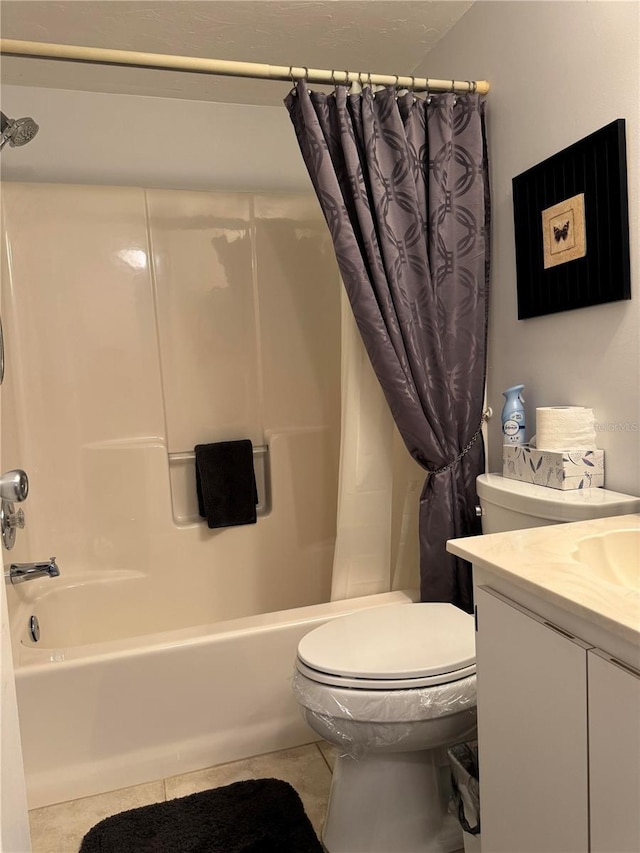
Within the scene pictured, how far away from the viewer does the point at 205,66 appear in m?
1.62

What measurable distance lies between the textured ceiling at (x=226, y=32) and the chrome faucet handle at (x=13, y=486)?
167 cm

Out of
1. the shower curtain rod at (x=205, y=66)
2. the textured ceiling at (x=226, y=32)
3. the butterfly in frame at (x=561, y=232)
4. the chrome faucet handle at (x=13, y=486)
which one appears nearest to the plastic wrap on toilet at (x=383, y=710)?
the chrome faucet handle at (x=13, y=486)

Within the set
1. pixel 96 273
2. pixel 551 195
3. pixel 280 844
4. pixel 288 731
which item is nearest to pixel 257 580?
pixel 288 731

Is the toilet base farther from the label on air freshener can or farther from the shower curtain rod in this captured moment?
the shower curtain rod

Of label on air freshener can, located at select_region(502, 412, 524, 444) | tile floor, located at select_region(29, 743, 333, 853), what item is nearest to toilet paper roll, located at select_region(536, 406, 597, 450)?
label on air freshener can, located at select_region(502, 412, 524, 444)

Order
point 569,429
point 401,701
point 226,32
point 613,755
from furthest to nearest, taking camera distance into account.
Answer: point 226,32
point 569,429
point 401,701
point 613,755

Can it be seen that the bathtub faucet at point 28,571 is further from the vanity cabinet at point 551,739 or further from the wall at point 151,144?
the wall at point 151,144

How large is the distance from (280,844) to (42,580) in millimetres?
1216

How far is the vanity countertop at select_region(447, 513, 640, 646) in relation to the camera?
78 centimetres

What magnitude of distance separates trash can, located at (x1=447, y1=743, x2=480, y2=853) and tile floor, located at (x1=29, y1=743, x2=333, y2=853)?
36 centimetres

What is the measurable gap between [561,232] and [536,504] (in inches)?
27.7

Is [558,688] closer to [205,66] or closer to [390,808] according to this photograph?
[390,808]

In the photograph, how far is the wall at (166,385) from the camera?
7.28 ft

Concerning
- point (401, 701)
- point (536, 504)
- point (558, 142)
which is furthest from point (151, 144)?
point (401, 701)
